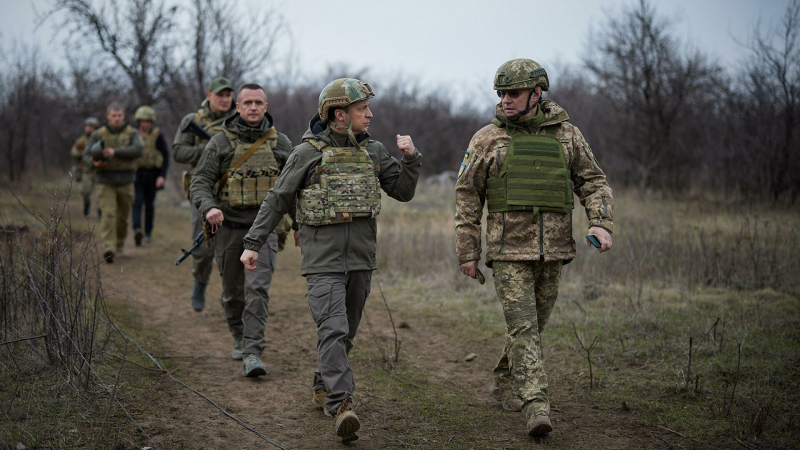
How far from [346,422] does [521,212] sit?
1.60 metres

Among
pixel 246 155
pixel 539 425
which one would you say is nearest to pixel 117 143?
pixel 246 155

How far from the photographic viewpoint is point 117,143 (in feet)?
30.1

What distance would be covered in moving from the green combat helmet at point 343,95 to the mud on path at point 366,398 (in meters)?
1.68

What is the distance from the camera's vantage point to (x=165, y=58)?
15.7 m

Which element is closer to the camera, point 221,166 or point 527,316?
point 527,316

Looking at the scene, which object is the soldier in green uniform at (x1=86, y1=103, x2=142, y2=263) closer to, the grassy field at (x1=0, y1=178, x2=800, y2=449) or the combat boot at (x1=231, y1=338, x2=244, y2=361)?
the grassy field at (x1=0, y1=178, x2=800, y2=449)

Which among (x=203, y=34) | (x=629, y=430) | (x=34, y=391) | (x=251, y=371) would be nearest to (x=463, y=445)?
(x=629, y=430)

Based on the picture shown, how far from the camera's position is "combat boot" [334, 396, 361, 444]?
3303 mm

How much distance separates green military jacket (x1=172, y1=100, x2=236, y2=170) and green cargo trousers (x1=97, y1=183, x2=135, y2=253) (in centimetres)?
318

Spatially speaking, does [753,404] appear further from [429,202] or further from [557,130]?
[429,202]

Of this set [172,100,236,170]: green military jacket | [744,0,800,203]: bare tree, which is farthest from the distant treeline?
[172,100,236,170]: green military jacket

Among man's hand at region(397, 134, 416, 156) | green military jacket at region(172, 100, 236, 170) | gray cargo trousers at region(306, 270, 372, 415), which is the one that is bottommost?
gray cargo trousers at region(306, 270, 372, 415)

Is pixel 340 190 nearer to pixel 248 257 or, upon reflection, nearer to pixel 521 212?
pixel 248 257

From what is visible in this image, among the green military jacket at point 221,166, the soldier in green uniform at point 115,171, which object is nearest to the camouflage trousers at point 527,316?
the green military jacket at point 221,166
